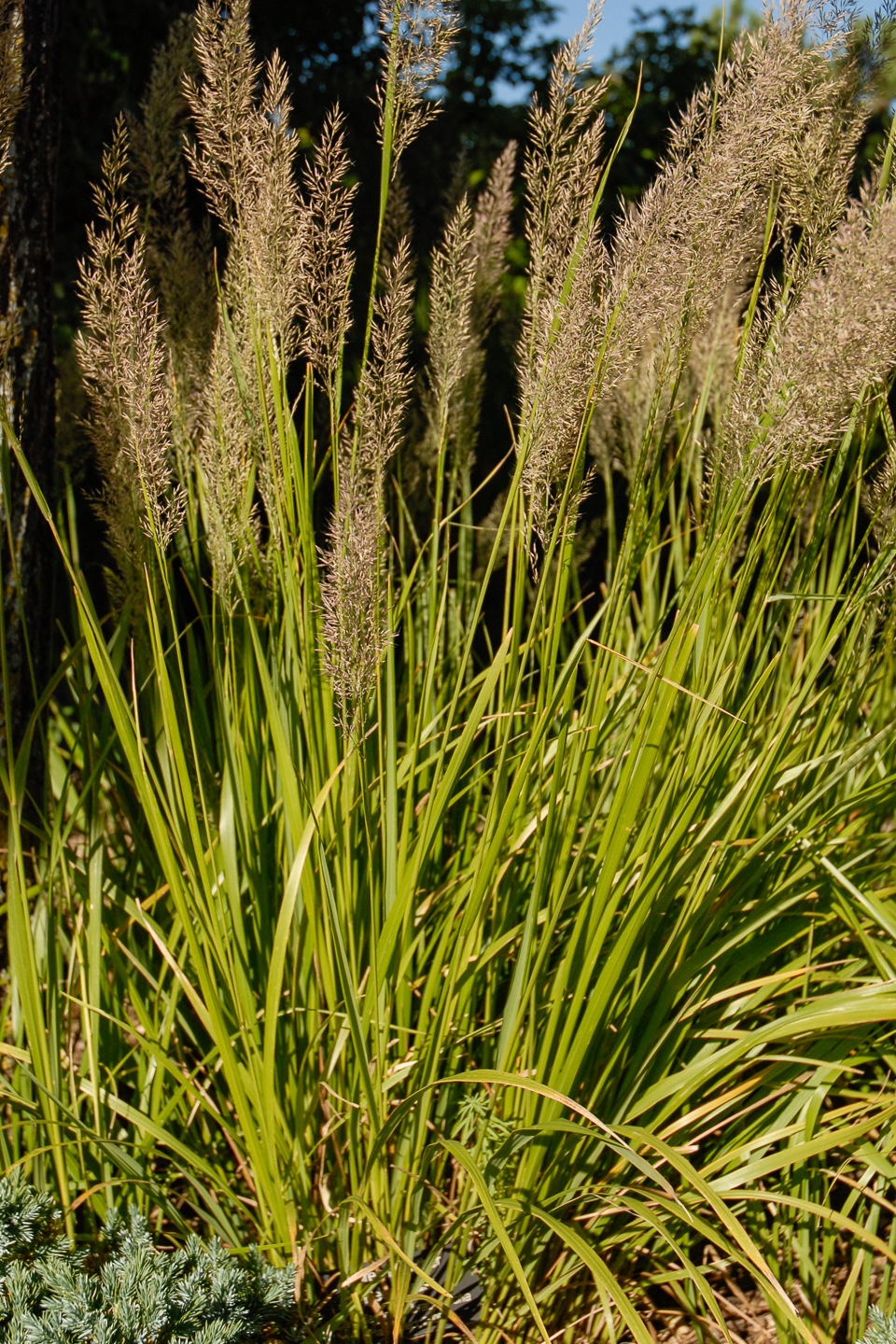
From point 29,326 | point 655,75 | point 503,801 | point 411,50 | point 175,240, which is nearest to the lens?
point 411,50

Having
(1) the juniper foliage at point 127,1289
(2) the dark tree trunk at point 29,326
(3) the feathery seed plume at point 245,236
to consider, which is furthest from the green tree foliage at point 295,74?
(1) the juniper foliage at point 127,1289

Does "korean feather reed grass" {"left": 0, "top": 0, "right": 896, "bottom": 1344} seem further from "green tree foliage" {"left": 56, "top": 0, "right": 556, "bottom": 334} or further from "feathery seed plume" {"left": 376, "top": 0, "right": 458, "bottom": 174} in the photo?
"green tree foliage" {"left": 56, "top": 0, "right": 556, "bottom": 334}

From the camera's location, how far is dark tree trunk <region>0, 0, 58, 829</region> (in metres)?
1.93

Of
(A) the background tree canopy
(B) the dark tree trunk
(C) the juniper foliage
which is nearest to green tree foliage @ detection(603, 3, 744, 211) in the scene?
(A) the background tree canopy

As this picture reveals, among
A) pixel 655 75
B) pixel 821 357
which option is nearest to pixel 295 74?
pixel 655 75

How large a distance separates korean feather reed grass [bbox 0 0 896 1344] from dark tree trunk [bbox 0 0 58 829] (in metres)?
0.26

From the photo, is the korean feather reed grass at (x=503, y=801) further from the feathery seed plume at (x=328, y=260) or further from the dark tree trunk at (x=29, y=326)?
the dark tree trunk at (x=29, y=326)

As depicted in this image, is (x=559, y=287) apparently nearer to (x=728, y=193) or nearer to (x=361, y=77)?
(x=728, y=193)

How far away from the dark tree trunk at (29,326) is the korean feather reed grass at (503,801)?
10.1 inches

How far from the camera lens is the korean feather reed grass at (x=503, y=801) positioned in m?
1.33

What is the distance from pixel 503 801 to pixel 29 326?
1416mm

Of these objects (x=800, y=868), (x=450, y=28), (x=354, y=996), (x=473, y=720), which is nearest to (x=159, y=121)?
(x=450, y=28)

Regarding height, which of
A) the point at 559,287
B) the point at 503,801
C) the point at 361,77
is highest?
the point at 361,77

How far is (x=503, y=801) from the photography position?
1.65 metres
